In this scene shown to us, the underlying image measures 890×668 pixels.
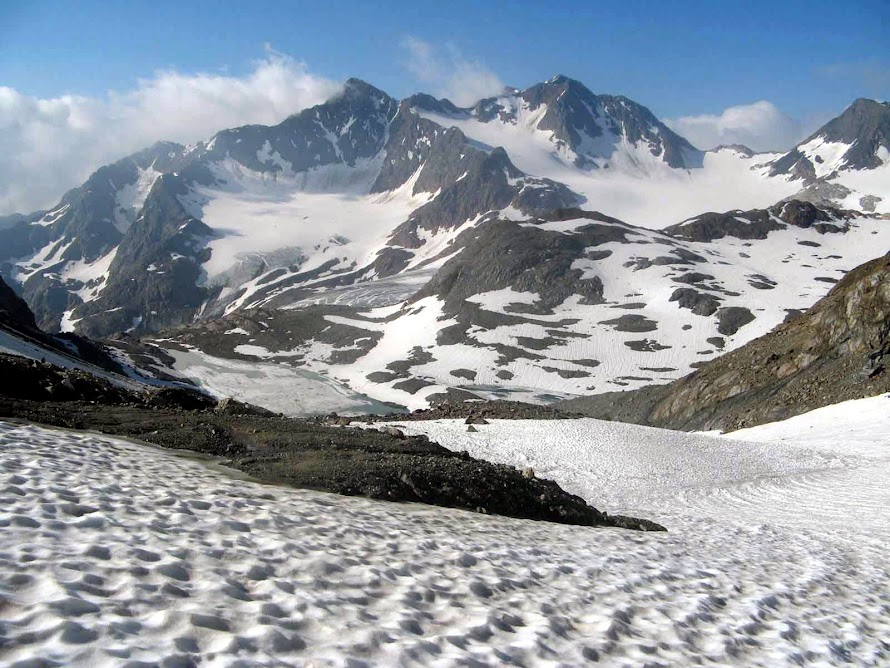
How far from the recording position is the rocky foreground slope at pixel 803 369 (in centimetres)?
5188

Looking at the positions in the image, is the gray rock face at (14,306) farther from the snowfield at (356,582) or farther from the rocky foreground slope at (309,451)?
the snowfield at (356,582)

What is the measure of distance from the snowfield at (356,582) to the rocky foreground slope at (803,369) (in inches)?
1596

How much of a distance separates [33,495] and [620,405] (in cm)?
8283

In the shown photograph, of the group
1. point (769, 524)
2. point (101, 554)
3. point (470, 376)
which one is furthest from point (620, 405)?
point (101, 554)

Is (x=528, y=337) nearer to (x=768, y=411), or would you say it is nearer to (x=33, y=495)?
(x=768, y=411)

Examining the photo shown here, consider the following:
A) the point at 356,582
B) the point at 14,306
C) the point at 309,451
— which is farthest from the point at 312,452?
the point at 14,306

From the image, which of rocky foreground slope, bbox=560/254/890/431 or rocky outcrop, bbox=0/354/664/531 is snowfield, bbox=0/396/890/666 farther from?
rocky foreground slope, bbox=560/254/890/431

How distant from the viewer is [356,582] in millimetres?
7633

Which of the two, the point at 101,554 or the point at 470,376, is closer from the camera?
the point at 101,554

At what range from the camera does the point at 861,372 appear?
51156 mm

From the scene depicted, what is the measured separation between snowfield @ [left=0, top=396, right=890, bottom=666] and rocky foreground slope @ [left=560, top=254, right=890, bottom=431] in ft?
133

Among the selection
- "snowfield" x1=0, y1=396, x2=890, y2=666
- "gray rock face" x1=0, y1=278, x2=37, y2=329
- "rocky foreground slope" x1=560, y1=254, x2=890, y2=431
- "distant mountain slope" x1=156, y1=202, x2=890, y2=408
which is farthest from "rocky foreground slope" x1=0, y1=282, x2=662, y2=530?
"distant mountain slope" x1=156, y1=202, x2=890, y2=408

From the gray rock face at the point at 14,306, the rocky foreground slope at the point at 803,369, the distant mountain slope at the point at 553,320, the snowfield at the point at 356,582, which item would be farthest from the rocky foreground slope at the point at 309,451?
the distant mountain slope at the point at 553,320

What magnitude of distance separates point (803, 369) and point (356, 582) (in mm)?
61624
